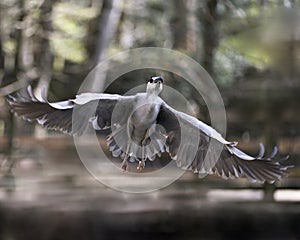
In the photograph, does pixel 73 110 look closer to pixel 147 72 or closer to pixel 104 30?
pixel 147 72

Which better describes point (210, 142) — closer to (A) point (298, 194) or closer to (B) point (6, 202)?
(A) point (298, 194)

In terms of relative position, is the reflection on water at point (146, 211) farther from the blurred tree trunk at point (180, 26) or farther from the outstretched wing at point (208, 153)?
the outstretched wing at point (208, 153)

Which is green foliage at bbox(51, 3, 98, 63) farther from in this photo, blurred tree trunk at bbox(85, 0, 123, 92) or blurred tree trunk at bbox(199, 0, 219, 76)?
blurred tree trunk at bbox(199, 0, 219, 76)

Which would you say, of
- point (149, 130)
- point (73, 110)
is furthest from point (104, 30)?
point (149, 130)

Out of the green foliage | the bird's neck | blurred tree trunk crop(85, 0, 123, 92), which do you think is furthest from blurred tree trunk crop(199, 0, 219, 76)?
the bird's neck

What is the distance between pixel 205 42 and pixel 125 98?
2057 millimetres

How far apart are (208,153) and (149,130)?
0.18 meters

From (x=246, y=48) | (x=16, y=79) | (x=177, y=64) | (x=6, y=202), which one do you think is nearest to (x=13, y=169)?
(x=6, y=202)

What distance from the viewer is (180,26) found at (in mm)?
3230

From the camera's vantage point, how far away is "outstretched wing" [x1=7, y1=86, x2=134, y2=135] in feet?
3.73

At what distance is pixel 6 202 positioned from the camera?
323 cm

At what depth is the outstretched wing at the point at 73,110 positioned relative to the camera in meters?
1.14

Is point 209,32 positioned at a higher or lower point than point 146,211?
higher

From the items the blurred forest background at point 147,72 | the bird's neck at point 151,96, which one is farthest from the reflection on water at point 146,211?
the bird's neck at point 151,96
